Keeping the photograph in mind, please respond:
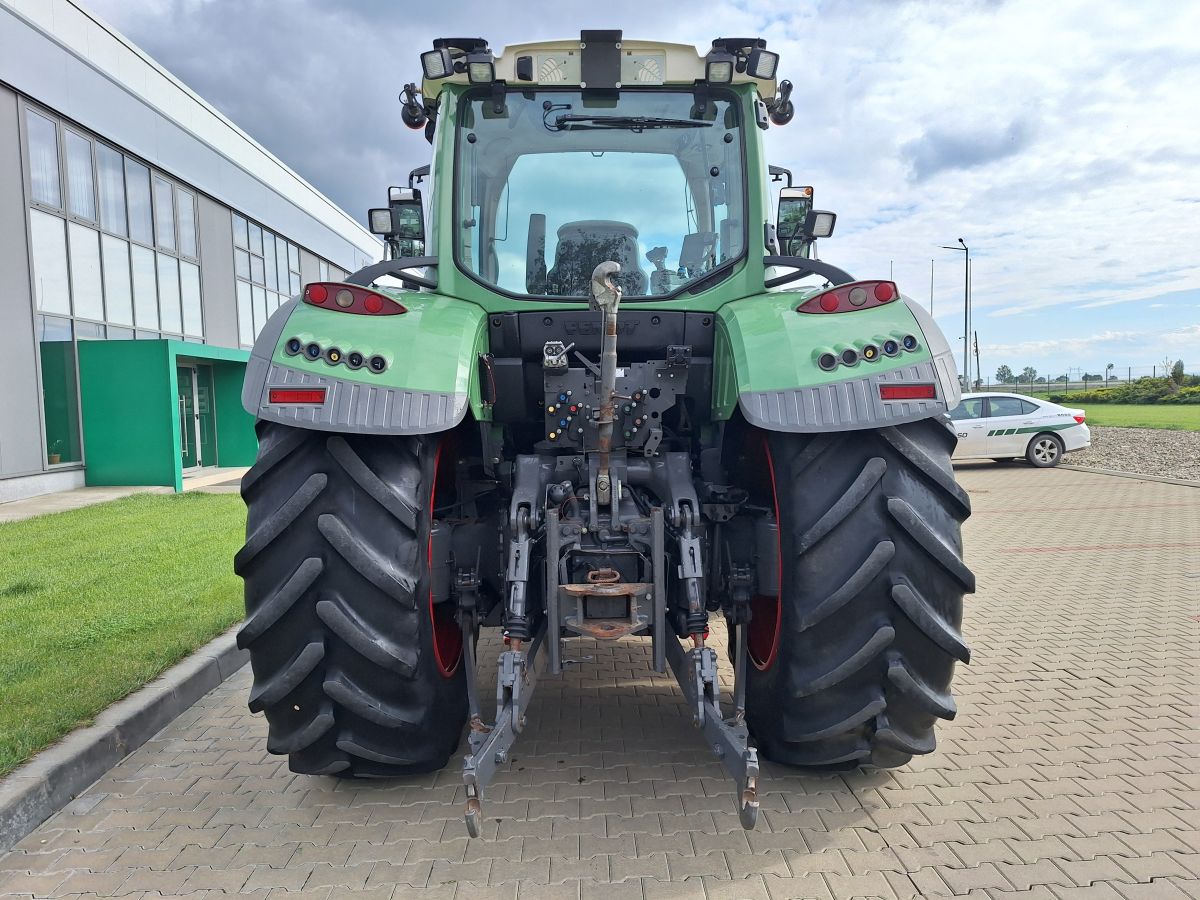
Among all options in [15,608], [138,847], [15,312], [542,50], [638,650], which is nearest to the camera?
[138,847]

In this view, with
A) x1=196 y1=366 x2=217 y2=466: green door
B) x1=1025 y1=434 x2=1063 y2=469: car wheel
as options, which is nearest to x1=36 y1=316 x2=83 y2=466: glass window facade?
x1=196 y1=366 x2=217 y2=466: green door

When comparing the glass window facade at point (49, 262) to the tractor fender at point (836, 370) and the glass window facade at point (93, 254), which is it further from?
the tractor fender at point (836, 370)

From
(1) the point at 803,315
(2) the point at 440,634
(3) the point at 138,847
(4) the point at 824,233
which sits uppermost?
(4) the point at 824,233

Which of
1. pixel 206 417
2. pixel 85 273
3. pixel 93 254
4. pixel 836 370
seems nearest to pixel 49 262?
pixel 85 273

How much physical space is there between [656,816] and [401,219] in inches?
126

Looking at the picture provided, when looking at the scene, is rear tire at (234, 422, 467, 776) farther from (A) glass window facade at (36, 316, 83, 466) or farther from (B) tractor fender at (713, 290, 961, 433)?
(A) glass window facade at (36, 316, 83, 466)

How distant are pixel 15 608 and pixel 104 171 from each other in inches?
473

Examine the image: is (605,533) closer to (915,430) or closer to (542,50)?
(915,430)

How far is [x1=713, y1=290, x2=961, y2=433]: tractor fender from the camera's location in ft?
9.07

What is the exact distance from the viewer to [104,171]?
14914mm

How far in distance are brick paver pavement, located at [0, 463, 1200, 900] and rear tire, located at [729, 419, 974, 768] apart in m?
0.35

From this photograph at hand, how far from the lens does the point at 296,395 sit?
2.78 meters

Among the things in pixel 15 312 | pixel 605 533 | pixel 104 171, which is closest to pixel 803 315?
pixel 605 533

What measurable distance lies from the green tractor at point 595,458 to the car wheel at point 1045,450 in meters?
15.1
